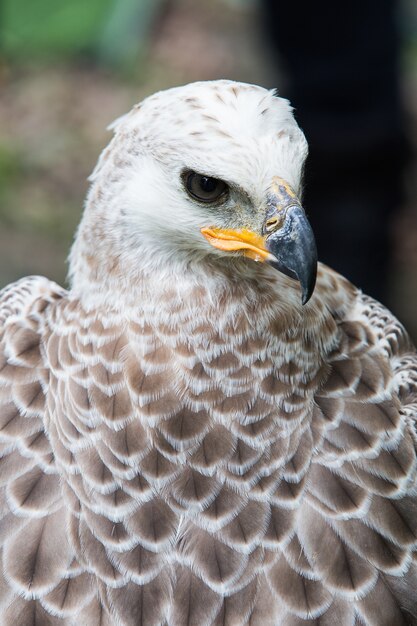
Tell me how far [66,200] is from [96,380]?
215 inches

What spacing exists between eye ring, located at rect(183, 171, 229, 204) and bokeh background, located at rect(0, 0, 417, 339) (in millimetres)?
5019

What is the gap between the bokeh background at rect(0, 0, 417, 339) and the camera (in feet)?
27.3

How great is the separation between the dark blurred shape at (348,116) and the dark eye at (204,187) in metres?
3.29

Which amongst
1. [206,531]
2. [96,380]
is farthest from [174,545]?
[96,380]

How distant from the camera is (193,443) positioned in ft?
10.2

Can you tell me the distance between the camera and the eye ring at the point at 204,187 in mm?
2906

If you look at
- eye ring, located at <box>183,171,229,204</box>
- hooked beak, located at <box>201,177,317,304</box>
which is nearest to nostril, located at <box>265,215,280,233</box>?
hooked beak, located at <box>201,177,317,304</box>

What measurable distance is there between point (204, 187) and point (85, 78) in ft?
22.5

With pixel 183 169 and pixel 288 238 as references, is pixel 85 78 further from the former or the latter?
pixel 288 238

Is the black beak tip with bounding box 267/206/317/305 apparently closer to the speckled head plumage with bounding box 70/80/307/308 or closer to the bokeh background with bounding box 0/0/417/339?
the speckled head plumage with bounding box 70/80/307/308

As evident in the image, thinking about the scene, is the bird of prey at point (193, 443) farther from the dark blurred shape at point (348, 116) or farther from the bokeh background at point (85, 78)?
the bokeh background at point (85, 78)

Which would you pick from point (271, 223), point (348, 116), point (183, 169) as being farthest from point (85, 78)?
point (271, 223)

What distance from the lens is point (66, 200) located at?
8453 millimetres

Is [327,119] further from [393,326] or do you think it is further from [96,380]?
[96,380]
